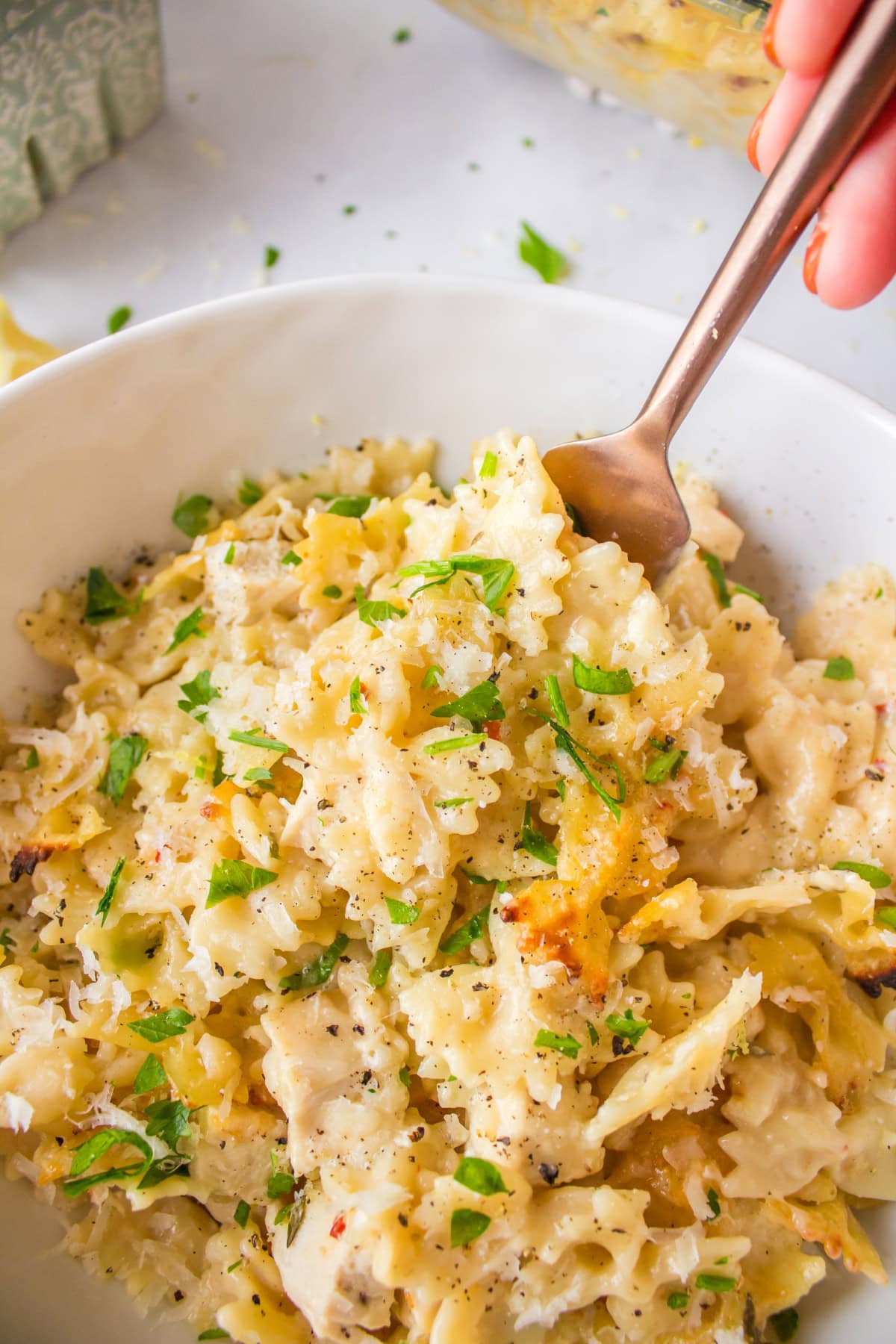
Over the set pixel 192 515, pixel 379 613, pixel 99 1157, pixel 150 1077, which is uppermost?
pixel 379 613

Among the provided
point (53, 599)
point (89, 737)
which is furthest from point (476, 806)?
point (53, 599)

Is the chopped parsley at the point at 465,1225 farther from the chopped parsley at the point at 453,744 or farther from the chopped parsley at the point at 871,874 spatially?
the chopped parsley at the point at 871,874

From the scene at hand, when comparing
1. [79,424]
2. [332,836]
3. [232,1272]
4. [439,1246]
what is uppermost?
[79,424]

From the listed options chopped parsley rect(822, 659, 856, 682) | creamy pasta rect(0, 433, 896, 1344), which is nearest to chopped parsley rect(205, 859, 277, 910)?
creamy pasta rect(0, 433, 896, 1344)

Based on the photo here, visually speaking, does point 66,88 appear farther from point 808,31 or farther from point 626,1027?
point 626,1027

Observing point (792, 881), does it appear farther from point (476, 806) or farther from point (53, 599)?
point (53, 599)

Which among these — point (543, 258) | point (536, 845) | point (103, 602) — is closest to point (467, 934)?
point (536, 845)

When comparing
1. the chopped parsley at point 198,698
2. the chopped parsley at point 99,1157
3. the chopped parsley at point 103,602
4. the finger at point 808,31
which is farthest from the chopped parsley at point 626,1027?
the finger at point 808,31
